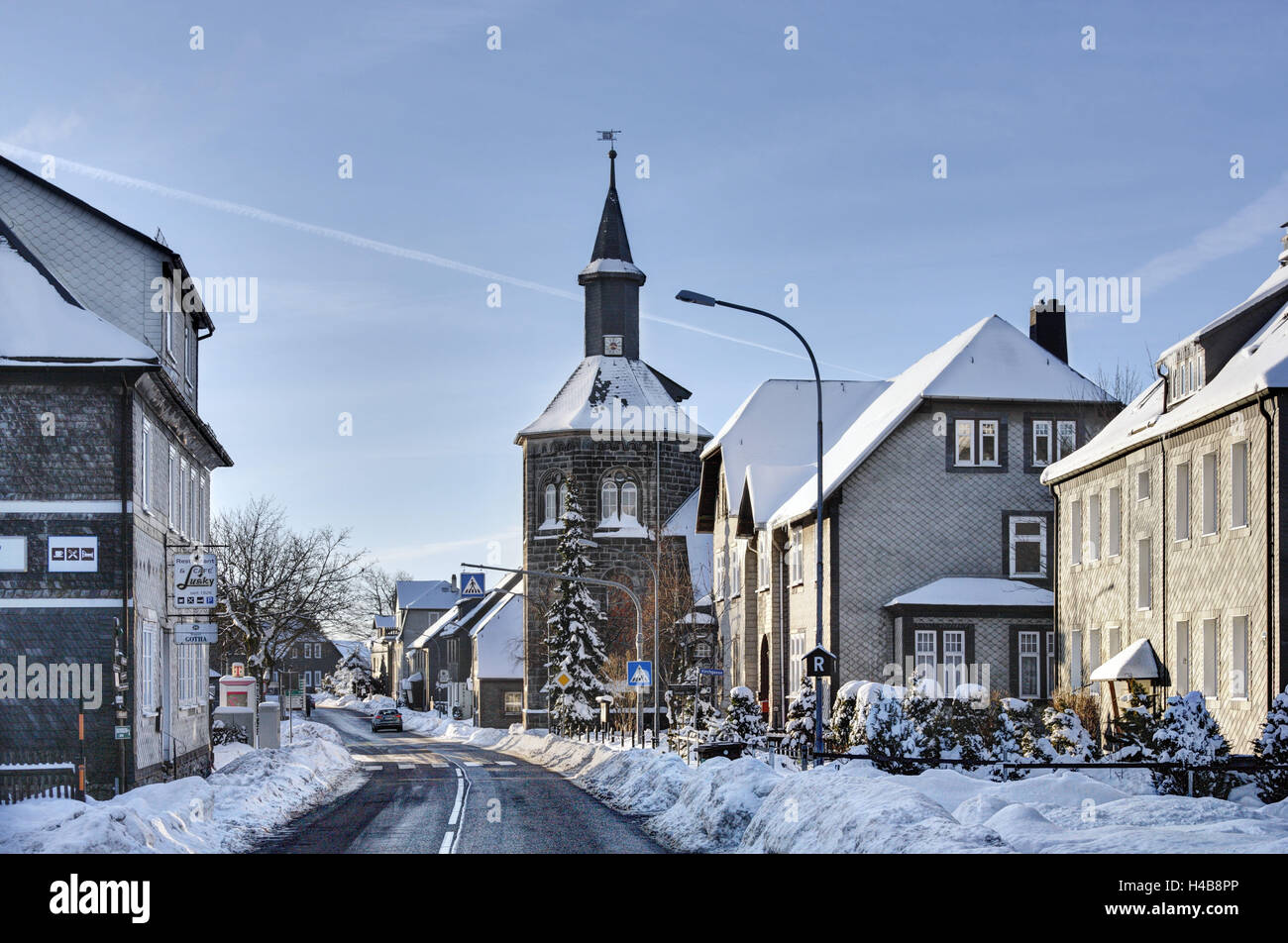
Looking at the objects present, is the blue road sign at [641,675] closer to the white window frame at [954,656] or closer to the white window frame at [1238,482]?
the white window frame at [954,656]

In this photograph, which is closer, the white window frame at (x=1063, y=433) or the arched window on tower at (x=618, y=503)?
the white window frame at (x=1063, y=433)

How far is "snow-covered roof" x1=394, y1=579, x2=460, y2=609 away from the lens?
15112 centimetres

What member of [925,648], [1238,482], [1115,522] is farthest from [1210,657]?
[925,648]

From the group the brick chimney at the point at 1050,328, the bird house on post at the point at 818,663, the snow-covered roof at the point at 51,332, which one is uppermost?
the brick chimney at the point at 1050,328

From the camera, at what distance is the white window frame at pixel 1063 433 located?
44.3 meters

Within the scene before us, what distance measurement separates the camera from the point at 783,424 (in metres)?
55.2

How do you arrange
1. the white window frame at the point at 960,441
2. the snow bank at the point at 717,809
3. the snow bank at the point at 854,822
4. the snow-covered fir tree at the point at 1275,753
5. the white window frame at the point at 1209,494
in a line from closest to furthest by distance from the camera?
the snow bank at the point at 854,822 → the snow bank at the point at 717,809 → the snow-covered fir tree at the point at 1275,753 → the white window frame at the point at 1209,494 → the white window frame at the point at 960,441

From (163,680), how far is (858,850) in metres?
22.3

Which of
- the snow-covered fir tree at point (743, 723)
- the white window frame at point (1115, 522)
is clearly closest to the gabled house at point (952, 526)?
the snow-covered fir tree at point (743, 723)

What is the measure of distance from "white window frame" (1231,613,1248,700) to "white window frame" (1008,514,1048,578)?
15859 millimetres

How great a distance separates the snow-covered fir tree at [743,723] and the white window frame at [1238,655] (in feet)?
37.1

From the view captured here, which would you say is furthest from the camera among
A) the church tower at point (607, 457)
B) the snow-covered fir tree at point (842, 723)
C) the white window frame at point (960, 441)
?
the church tower at point (607, 457)

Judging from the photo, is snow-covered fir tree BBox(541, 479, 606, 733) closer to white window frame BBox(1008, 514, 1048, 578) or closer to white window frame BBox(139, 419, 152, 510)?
white window frame BBox(1008, 514, 1048, 578)
